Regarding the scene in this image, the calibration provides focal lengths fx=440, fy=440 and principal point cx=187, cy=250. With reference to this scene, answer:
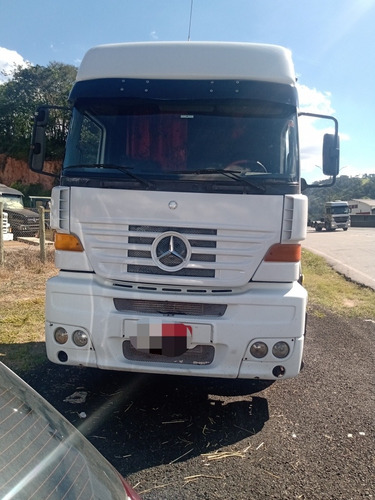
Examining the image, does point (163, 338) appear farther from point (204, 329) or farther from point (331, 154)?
point (331, 154)

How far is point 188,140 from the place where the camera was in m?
3.82

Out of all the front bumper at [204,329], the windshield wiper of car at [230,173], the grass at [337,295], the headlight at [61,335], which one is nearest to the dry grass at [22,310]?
the headlight at [61,335]

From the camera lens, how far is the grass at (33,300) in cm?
518

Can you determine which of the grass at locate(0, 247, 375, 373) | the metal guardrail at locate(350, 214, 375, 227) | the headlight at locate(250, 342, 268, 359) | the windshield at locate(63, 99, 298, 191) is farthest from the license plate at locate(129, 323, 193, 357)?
the metal guardrail at locate(350, 214, 375, 227)

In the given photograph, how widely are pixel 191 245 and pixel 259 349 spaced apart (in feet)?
3.20

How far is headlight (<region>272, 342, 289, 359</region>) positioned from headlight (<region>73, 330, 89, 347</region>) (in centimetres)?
149

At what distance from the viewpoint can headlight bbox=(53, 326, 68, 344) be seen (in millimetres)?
3561

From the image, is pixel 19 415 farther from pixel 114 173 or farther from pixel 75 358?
pixel 114 173

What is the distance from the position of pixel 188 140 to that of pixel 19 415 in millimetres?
2871

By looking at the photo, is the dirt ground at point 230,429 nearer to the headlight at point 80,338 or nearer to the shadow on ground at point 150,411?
the shadow on ground at point 150,411

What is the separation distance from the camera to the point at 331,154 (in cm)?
443

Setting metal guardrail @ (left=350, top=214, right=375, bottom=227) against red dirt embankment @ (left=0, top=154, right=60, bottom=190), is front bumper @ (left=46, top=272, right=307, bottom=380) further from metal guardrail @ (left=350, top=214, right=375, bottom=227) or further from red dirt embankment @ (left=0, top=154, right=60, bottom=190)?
metal guardrail @ (left=350, top=214, right=375, bottom=227)

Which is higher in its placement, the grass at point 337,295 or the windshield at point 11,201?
the windshield at point 11,201

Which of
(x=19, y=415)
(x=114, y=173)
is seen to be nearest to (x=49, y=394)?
(x=114, y=173)
